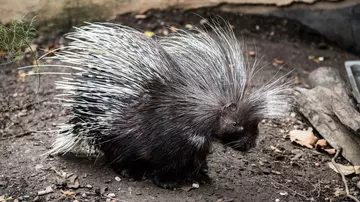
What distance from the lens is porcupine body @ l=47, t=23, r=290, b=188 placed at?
2.92 metres

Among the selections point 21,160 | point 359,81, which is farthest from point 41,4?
point 359,81

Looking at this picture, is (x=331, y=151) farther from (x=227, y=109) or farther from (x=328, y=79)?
(x=227, y=109)

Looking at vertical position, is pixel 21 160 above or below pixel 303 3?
→ below

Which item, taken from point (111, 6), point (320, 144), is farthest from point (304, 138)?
point (111, 6)

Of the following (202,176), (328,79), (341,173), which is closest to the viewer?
(202,176)

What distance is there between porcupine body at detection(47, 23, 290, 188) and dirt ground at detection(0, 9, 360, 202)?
180 mm

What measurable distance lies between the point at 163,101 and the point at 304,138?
3.89ft

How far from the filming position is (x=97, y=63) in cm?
296

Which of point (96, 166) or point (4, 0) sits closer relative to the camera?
point (96, 166)

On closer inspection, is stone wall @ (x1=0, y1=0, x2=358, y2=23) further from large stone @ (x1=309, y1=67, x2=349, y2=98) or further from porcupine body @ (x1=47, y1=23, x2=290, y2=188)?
porcupine body @ (x1=47, y1=23, x2=290, y2=188)

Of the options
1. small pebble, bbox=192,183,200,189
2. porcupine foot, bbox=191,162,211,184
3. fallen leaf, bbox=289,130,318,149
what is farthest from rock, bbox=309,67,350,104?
small pebble, bbox=192,183,200,189

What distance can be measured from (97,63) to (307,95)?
1570 millimetres

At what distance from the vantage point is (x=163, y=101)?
2.92m

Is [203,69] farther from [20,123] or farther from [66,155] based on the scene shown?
[20,123]
